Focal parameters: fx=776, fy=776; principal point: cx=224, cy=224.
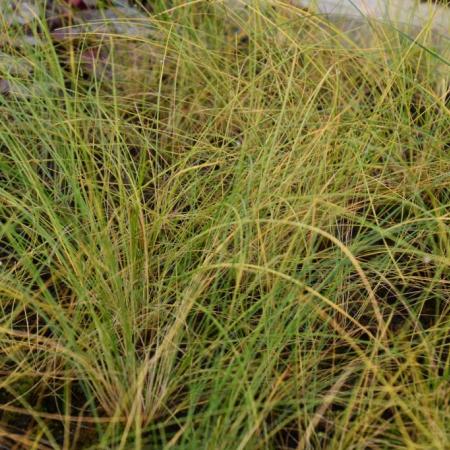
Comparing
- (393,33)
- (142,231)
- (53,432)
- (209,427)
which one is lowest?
(53,432)

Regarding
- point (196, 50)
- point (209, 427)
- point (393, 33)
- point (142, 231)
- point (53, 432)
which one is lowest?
point (53, 432)

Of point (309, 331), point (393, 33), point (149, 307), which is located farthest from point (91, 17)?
point (309, 331)

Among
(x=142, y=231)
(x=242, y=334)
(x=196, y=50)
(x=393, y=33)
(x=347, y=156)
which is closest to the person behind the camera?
(x=242, y=334)

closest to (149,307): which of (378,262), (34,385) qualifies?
(34,385)

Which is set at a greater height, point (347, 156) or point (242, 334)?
point (347, 156)

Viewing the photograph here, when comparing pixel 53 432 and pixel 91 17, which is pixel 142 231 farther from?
pixel 91 17

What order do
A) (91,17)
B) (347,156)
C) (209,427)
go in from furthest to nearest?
(91,17) → (347,156) → (209,427)

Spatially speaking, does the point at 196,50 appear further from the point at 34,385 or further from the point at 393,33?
the point at 34,385

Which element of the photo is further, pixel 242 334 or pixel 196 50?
pixel 196 50

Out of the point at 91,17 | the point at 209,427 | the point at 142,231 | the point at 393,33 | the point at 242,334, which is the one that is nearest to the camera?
the point at 209,427
